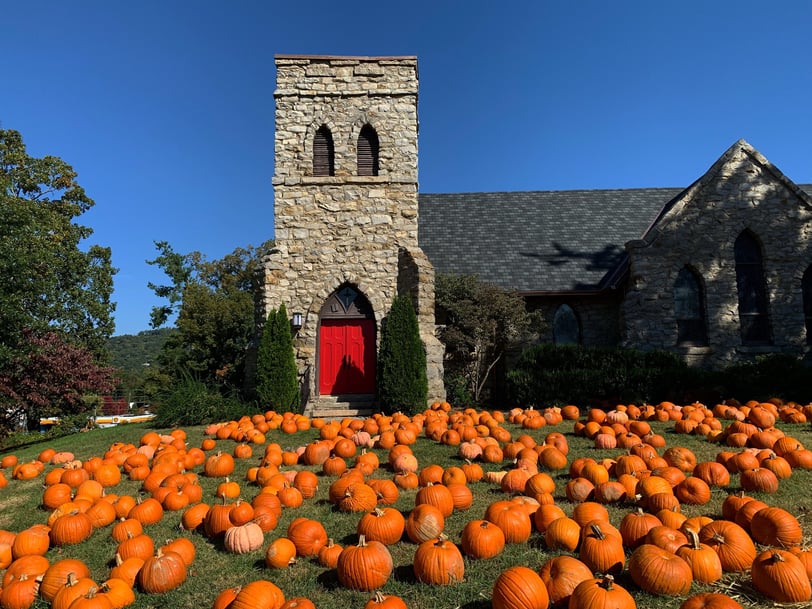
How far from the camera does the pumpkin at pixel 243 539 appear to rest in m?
3.79

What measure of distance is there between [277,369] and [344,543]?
27.8 ft

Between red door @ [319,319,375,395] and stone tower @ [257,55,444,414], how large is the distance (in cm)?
3

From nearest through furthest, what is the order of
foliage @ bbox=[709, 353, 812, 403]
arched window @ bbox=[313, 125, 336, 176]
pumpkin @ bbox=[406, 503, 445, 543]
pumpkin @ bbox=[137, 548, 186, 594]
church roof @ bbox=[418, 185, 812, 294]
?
pumpkin @ bbox=[137, 548, 186, 594]
pumpkin @ bbox=[406, 503, 445, 543]
foliage @ bbox=[709, 353, 812, 403]
arched window @ bbox=[313, 125, 336, 176]
church roof @ bbox=[418, 185, 812, 294]

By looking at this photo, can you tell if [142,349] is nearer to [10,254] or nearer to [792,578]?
[10,254]

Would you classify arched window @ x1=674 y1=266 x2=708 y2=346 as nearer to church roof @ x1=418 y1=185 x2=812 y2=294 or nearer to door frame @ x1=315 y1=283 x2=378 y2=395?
church roof @ x1=418 y1=185 x2=812 y2=294

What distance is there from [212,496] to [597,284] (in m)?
13.6

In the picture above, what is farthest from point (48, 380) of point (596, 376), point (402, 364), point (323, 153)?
point (596, 376)

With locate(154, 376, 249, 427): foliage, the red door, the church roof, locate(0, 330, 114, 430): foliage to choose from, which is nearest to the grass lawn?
locate(154, 376, 249, 427): foliage

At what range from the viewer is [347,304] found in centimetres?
1399

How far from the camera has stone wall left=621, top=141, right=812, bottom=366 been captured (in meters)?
13.8

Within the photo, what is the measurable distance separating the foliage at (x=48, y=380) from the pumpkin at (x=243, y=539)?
1027 centimetres

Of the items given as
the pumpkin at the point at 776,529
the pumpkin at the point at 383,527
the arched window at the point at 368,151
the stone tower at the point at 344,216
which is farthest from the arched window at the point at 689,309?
the pumpkin at the point at 383,527

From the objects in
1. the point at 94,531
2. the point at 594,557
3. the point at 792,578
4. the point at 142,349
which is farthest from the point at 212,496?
the point at 142,349

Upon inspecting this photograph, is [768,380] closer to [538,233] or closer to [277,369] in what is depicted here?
[538,233]
